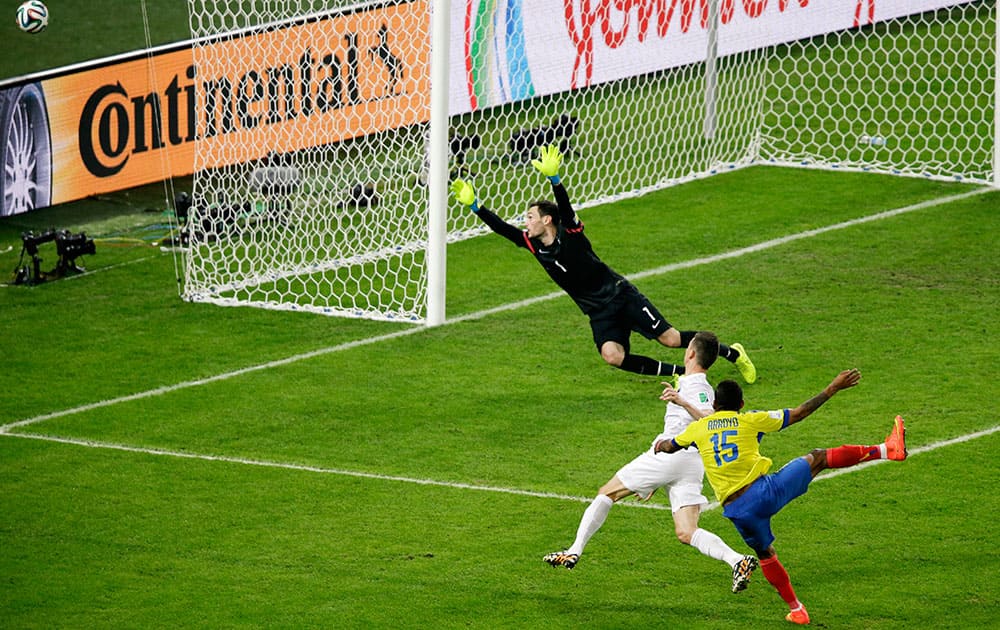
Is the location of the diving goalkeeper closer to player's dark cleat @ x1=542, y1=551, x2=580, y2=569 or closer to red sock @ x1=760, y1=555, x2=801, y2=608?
player's dark cleat @ x1=542, y1=551, x2=580, y2=569

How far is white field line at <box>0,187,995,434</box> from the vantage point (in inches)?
519

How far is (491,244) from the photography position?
1747 centimetres

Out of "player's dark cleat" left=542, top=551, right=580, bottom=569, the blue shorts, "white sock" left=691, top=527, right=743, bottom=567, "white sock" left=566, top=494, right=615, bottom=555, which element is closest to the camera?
the blue shorts

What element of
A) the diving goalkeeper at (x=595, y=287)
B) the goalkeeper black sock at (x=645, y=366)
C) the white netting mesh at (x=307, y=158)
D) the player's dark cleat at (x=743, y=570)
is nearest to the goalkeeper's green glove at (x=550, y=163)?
the diving goalkeeper at (x=595, y=287)

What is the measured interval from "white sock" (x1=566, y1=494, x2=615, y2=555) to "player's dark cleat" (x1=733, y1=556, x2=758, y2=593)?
40.4 inches

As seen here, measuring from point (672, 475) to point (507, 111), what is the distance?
376 inches

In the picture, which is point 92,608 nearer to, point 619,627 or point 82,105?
point 619,627

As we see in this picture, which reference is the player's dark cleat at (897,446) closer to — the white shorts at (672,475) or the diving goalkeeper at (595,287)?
the white shorts at (672,475)

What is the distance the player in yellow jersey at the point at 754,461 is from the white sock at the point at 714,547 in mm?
150

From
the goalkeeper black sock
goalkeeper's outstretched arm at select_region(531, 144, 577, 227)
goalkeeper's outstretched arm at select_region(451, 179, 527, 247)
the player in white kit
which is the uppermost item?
goalkeeper's outstretched arm at select_region(531, 144, 577, 227)

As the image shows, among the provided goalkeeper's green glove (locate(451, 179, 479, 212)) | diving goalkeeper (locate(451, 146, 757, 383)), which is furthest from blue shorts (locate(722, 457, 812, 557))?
goalkeeper's green glove (locate(451, 179, 479, 212))

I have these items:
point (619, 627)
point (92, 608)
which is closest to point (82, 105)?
point (92, 608)

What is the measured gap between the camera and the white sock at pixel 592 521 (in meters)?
9.48

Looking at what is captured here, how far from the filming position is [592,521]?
9523 millimetres
